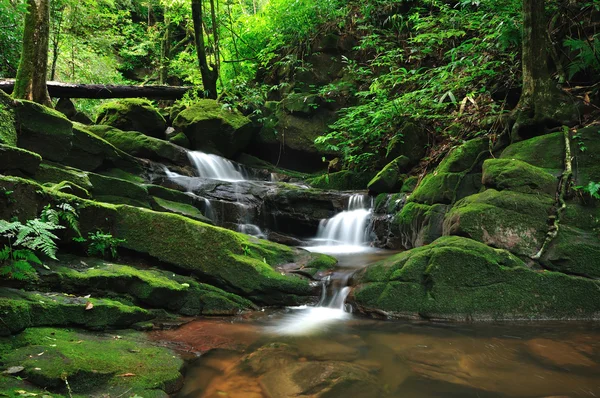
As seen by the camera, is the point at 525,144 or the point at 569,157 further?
the point at 525,144

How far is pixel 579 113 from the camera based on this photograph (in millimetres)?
6258

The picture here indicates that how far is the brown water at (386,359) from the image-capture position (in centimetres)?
296

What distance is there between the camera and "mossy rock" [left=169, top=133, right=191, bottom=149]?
13.1m

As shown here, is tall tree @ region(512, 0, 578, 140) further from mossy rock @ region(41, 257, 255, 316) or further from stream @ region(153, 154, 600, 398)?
mossy rock @ region(41, 257, 255, 316)

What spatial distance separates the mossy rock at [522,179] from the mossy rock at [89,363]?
5.13m

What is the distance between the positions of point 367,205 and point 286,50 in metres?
9.56

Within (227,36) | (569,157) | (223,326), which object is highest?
(227,36)

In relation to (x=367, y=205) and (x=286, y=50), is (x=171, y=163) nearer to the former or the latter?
(x=367, y=205)

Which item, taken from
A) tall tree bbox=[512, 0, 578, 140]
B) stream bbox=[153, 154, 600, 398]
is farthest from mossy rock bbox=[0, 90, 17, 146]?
tall tree bbox=[512, 0, 578, 140]

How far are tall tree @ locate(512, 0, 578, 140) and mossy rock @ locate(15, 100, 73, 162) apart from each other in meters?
8.29

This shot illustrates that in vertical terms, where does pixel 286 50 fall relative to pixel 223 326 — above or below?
above

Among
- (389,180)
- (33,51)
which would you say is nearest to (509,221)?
(389,180)

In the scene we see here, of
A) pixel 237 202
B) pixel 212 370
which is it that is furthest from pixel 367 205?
pixel 212 370

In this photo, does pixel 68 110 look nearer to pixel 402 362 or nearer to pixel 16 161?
pixel 16 161
